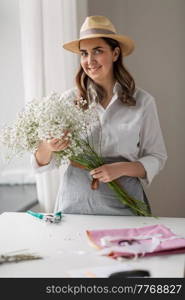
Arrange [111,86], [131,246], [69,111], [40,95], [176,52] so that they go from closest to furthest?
[131,246] < [69,111] < [111,86] < [40,95] < [176,52]

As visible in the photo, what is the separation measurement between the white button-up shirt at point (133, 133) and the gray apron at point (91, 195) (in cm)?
7

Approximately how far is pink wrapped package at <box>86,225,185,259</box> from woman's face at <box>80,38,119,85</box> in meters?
0.82

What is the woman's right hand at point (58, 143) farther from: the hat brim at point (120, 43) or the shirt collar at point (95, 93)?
the hat brim at point (120, 43)

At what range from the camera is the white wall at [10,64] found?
2988 mm

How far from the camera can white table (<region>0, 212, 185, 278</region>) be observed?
151cm

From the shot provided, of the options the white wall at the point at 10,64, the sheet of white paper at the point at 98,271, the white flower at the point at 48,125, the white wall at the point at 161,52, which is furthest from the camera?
the white wall at the point at 161,52

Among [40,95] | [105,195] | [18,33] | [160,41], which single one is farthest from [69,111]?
[160,41]

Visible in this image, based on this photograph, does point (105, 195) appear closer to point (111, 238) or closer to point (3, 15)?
point (111, 238)

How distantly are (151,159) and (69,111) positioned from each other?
0.53 meters

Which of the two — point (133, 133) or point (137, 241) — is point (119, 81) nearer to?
point (133, 133)

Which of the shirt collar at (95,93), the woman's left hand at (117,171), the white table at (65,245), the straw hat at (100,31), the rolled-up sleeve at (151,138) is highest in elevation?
the straw hat at (100,31)

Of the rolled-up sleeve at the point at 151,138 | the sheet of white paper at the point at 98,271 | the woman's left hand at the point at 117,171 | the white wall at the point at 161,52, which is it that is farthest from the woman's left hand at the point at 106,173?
the white wall at the point at 161,52

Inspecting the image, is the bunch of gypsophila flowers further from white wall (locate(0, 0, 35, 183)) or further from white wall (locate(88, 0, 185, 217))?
white wall (locate(88, 0, 185, 217))

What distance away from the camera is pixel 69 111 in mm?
1996
